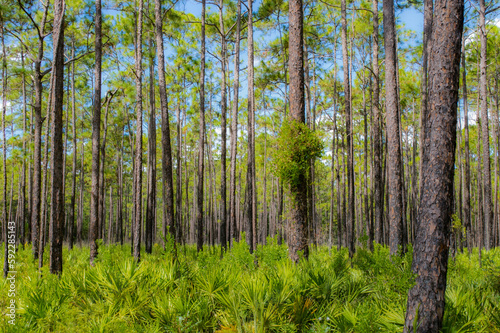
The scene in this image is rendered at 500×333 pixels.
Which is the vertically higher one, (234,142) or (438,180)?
(234,142)

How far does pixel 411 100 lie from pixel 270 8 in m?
13.7

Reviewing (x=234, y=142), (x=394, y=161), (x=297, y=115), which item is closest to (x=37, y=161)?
(x=234, y=142)

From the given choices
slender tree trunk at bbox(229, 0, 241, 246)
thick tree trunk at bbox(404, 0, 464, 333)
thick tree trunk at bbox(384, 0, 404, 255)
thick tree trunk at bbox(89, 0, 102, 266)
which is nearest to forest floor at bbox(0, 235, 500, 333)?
thick tree trunk at bbox(404, 0, 464, 333)

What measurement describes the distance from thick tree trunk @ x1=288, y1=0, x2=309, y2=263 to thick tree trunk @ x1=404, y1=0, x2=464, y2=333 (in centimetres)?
355

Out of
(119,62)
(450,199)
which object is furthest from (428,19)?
(119,62)

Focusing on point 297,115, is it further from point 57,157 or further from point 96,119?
point 96,119

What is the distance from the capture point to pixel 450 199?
11.8 ft

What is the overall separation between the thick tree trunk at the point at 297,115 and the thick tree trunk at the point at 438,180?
355cm

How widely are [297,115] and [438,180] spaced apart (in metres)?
4.30

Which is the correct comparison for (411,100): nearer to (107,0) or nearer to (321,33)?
(321,33)

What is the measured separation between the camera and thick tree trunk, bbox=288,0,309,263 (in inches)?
283

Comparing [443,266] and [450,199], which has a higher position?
[450,199]

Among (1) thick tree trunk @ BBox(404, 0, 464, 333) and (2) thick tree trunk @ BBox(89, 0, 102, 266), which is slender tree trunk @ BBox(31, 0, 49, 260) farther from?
(1) thick tree trunk @ BBox(404, 0, 464, 333)

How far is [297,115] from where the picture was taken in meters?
7.52
